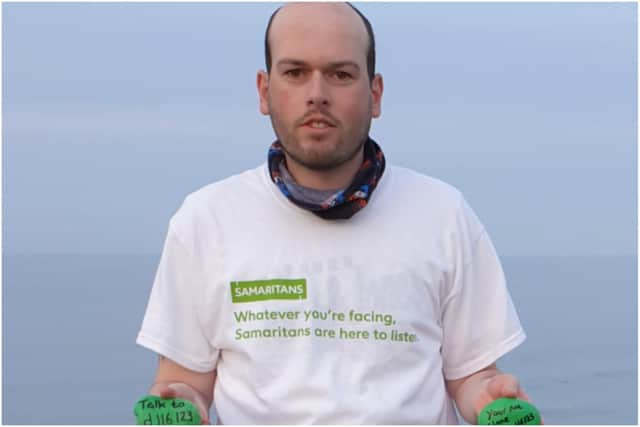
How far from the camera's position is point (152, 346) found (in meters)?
3.58

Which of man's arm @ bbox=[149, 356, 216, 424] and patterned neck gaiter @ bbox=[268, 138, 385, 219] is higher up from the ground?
patterned neck gaiter @ bbox=[268, 138, 385, 219]

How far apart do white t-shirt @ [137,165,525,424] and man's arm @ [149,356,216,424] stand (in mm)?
37

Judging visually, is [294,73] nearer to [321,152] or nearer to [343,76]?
[343,76]

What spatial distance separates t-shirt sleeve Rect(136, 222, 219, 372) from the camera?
359 cm

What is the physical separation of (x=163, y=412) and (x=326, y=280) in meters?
0.60

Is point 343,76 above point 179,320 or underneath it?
above

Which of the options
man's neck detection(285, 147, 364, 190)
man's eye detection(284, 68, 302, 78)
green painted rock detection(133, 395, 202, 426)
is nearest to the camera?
green painted rock detection(133, 395, 202, 426)

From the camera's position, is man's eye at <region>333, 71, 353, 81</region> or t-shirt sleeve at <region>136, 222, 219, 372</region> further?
t-shirt sleeve at <region>136, 222, 219, 372</region>

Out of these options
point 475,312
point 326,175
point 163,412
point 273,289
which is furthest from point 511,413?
point 163,412

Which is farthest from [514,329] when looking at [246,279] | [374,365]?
[246,279]

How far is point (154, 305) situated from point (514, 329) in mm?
1110

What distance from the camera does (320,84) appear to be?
3.42 meters

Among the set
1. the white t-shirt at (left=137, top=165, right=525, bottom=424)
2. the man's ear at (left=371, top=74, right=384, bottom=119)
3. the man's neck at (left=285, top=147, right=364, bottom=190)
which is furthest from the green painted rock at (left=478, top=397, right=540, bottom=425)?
the man's ear at (left=371, top=74, right=384, bottom=119)

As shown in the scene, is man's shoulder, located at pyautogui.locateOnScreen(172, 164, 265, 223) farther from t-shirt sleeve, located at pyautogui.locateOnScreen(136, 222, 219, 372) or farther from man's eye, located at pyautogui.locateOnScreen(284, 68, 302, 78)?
man's eye, located at pyautogui.locateOnScreen(284, 68, 302, 78)
